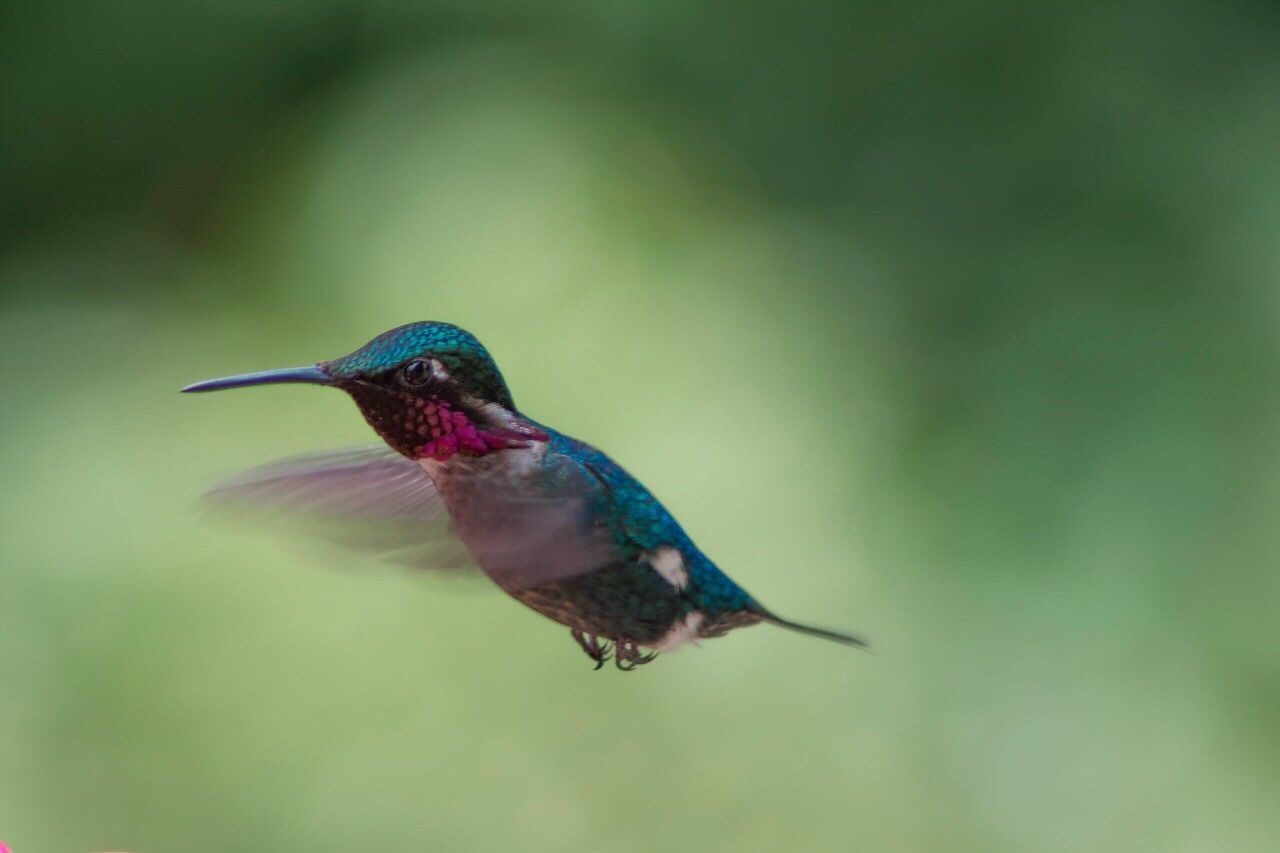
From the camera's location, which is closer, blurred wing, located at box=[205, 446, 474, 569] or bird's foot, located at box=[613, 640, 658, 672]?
blurred wing, located at box=[205, 446, 474, 569]

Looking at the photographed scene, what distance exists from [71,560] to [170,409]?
38 centimetres

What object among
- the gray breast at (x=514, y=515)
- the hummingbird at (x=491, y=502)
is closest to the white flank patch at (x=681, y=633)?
the hummingbird at (x=491, y=502)

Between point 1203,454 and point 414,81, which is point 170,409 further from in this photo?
point 1203,454

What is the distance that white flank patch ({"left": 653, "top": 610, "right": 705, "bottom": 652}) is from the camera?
117 cm

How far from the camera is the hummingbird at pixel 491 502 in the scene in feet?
3.06

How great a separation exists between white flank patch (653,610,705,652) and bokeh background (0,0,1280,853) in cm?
132

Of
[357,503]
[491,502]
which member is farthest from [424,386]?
[357,503]

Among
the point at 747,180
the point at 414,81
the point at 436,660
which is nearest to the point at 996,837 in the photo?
the point at 436,660

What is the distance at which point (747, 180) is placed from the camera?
3199 mm

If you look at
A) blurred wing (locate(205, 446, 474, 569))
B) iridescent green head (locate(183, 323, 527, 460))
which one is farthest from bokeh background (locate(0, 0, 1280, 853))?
iridescent green head (locate(183, 323, 527, 460))

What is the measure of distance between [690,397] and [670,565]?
172 centimetres

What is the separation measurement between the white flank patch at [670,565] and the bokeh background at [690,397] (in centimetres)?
134

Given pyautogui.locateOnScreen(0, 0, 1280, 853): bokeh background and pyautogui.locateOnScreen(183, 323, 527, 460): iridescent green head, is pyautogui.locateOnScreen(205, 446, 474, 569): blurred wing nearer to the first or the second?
pyautogui.locateOnScreen(183, 323, 527, 460): iridescent green head

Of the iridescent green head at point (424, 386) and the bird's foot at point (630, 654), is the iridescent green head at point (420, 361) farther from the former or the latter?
the bird's foot at point (630, 654)
